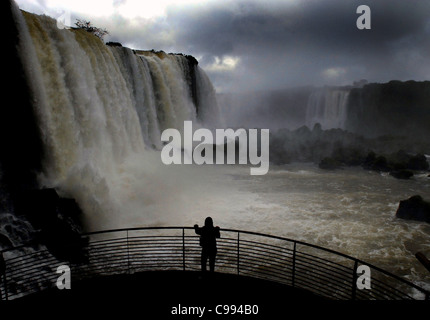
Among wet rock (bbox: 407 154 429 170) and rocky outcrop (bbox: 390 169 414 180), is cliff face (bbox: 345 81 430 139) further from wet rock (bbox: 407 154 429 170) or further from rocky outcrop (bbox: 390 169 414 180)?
A: rocky outcrop (bbox: 390 169 414 180)

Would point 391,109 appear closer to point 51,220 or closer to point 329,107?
point 329,107

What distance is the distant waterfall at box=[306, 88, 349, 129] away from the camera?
4796 centimetres

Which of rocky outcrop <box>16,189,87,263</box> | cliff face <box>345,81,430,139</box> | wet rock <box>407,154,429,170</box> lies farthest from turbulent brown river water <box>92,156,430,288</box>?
cliff face <box>345,81,430,139</box>

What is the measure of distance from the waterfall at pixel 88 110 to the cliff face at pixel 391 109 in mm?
37803

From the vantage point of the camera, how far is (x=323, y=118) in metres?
50.3

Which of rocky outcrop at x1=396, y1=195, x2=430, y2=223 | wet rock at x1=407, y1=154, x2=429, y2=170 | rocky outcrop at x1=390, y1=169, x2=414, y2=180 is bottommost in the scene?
rocky outcrop at x1=396, y1=195, x2=430, y2=223

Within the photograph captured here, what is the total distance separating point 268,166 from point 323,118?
25.3 m

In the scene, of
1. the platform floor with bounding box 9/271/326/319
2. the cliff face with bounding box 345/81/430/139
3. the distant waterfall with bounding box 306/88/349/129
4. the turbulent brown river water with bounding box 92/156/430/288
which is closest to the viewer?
the platform floor with bounding box 9/271/326/319

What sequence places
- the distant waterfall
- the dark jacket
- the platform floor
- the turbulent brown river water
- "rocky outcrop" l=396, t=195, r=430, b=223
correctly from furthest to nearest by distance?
the distant waterfall < "rocky outcrop" l=396, t=195, r=430, b=223 < the turbulent brown river water < the dark jacket < the platform floor

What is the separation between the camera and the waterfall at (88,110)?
41.6 ft

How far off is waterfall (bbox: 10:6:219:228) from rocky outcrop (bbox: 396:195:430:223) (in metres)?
15.4

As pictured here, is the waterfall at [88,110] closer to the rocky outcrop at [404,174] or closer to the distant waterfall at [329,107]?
the rocky outcrop at [404,174]

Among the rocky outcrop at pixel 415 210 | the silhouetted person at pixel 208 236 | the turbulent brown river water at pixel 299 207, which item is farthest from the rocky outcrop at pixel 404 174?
the silhouetted person at pixel 208 236
